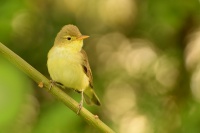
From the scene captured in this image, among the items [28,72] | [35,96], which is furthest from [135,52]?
[28,72]

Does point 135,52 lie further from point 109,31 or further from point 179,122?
point 179,122

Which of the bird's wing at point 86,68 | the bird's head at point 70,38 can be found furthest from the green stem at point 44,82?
the bird's wing at point 86,68

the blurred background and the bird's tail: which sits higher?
the blurred background

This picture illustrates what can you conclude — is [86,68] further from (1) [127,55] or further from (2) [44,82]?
(1) [127,55]

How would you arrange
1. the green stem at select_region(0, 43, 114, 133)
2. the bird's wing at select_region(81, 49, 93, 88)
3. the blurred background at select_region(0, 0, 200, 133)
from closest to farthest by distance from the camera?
1. the green stem at select_region(0, 43, 114, 133)
2. the bird's wing at select_region(81, 49, 93, 88)
3. the blurred background at select_region(0, 0, 200, 133)

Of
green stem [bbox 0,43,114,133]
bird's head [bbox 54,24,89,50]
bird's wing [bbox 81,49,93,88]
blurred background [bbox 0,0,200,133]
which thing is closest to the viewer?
green stem [bbox 0,43,114,133]

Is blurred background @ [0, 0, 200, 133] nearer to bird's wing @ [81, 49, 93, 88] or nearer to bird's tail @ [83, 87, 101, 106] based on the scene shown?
bird's tail @ [83, 87, 101, 106]

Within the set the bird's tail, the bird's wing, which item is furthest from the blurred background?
the bird's wing
